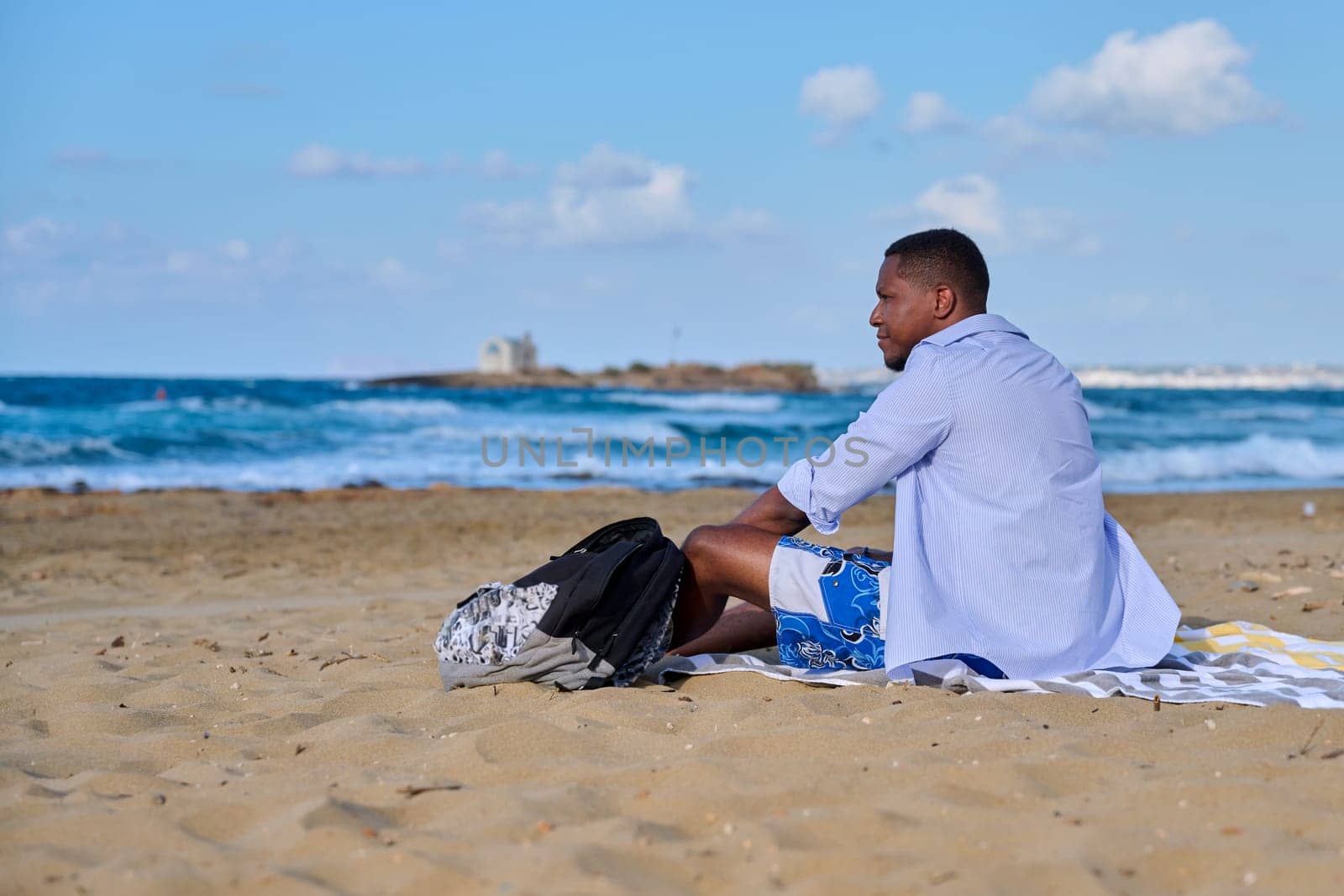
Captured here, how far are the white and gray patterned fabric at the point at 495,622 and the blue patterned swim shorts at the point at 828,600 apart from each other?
2.18 feet

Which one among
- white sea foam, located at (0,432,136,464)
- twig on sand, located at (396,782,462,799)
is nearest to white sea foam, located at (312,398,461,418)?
white sea foam, located at (0,432,136,464)

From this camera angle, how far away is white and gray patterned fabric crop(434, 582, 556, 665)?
323 cm

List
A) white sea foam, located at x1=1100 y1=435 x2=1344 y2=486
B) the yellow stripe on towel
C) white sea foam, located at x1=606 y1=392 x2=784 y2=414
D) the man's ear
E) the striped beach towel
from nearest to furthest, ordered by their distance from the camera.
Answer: the striped beach towel
the man's ear
the yellow stripe on towel
white sea foam, located at x1=1100 y1=435 x2=1344 y2=486
white sea foam, located at x1=606 y1=392 x2=784 y2=414

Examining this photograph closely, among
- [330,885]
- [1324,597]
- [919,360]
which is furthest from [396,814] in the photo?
[1324,597]

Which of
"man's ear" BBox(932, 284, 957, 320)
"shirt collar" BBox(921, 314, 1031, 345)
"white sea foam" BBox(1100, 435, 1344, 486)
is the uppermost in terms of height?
"man's ear" BBox(932, 284, 957, 320)

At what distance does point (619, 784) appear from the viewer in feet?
7.93

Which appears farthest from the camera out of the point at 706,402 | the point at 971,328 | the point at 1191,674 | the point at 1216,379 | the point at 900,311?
the point at 1216,379

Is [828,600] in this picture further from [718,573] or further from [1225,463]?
[1225,463]

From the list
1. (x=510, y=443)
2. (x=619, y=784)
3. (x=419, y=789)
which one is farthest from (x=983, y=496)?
(x=510, y=443)

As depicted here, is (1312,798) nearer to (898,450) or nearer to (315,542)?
(898,450)

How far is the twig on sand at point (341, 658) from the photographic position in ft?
13.4

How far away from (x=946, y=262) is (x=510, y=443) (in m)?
17.6

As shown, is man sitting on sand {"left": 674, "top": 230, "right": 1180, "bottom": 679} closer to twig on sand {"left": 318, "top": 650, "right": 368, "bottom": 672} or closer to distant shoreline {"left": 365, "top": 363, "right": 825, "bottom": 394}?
twig on sand {"left": 318, "top": 650, "right": 368, "bottom": 672}

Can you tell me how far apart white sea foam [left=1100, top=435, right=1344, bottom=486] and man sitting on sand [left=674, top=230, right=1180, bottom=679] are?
1299 cm
